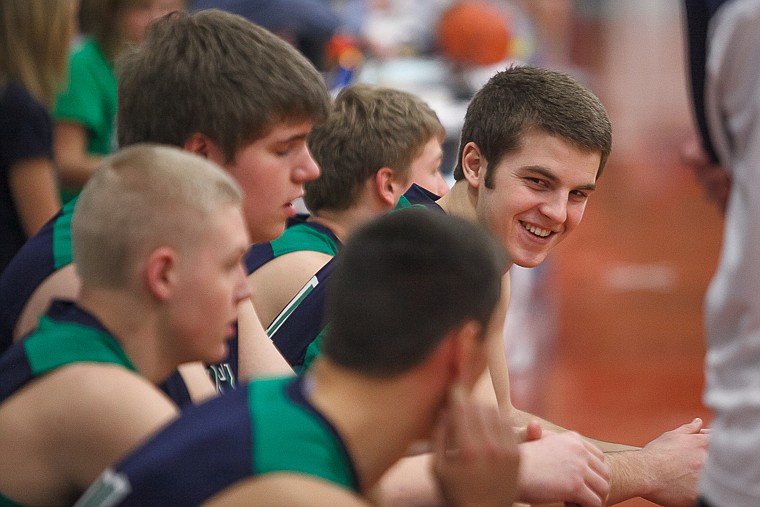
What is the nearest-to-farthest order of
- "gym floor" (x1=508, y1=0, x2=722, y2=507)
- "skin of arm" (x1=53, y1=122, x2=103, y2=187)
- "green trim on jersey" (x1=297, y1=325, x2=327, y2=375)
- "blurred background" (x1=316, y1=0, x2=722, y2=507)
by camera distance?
"green trim on jersey" (x1=297, y1=325, x2=327, y2=375), "skin of arm" (x1=53, y1=122, x2=103, y2=187), "gym floor" (x1=508, y1=0, x2=722, y2=507), "blurred background" (x1=316, y1=0, x2=722, y2=507)

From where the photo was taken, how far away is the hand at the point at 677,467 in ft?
7.75

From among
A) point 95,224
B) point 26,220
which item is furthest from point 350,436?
point 26,220

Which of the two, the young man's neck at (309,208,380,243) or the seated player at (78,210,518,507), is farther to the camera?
the young man's neck at (309,208,380,243)

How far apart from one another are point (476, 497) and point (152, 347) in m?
0.60

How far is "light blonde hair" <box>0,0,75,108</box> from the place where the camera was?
366 cm

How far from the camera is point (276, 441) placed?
59.0 inches

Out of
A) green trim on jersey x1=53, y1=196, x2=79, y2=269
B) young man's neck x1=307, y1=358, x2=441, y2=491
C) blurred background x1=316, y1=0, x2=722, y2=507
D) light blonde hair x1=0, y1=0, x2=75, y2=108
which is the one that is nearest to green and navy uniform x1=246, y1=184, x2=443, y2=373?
green trim on jersey x1=53, y1=196, x2=79, y2=269

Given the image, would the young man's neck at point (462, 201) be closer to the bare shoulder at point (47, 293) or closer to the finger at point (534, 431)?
the finger at point (534, 431)

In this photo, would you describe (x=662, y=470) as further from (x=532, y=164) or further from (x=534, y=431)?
(x=532, y=164)

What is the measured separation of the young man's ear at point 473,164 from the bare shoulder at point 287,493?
1494mm

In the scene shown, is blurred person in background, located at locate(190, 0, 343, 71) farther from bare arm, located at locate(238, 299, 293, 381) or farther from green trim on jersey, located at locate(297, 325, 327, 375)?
bare arm, located at locate(238, 299, 293, 381)

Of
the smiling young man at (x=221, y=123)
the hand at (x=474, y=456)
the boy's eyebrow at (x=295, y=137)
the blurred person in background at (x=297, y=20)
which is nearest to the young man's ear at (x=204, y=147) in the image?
the smiling young man at (x=221, y=123)

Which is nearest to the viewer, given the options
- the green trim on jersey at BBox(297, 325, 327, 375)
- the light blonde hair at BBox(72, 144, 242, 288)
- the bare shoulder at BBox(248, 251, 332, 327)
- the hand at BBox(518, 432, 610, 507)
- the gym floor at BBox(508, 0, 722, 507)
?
the light blonde hair at BBox(72, 144, 242, 288)

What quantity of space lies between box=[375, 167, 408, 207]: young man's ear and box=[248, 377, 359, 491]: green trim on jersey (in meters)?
1.70
